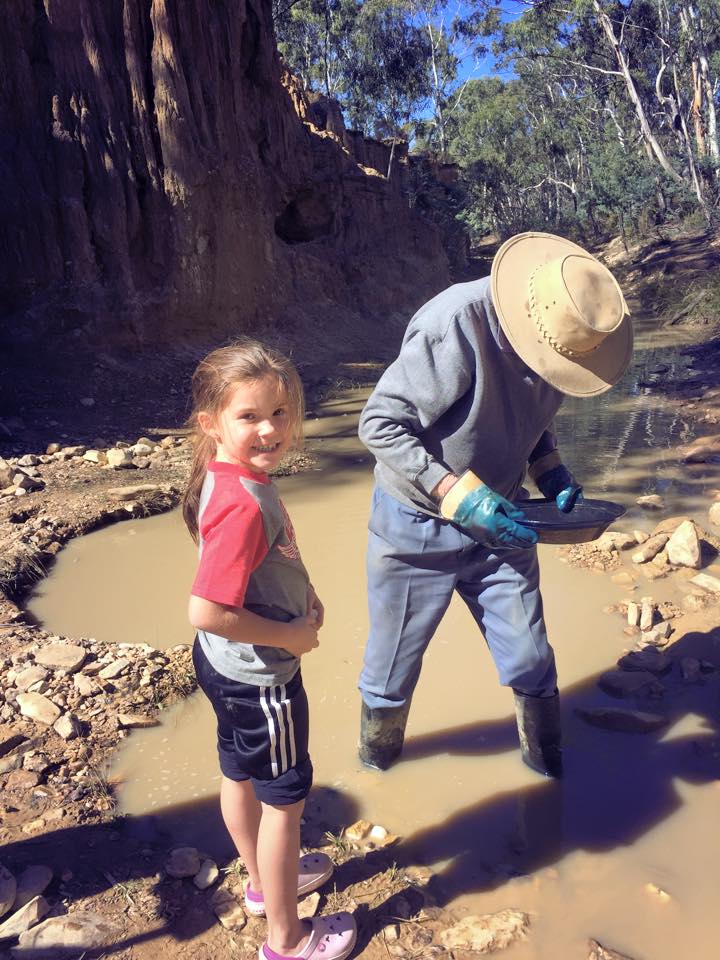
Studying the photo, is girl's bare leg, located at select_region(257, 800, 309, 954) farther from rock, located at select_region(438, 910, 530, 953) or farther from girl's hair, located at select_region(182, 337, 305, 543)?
girl's hair, located at select_region(182, 337, 305, 543)

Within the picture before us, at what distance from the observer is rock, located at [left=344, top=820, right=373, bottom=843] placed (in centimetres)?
241

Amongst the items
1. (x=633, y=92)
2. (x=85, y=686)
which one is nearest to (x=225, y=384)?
(x=85, y=686)

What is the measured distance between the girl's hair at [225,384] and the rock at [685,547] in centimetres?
280

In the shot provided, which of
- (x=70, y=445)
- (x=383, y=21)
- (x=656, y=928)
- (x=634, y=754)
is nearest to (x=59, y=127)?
(x=70, y=445)

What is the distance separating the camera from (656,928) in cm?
209

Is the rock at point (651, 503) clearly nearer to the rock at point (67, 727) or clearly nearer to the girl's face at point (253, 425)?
the rock at point (67, 727)

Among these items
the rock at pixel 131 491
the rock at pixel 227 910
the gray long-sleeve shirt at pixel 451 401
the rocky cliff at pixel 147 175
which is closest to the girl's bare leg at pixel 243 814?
the rock at pixel 227 910

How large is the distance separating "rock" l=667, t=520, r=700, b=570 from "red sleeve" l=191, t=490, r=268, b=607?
2991mm

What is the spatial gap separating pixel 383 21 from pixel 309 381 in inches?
805

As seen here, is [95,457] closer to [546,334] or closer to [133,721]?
[133,721]

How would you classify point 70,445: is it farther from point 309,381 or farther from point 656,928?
point 656,928

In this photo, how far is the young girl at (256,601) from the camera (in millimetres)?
1609

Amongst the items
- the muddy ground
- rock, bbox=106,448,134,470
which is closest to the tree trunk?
rock, bbox=106,448,134,470

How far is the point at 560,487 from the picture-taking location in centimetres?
261
